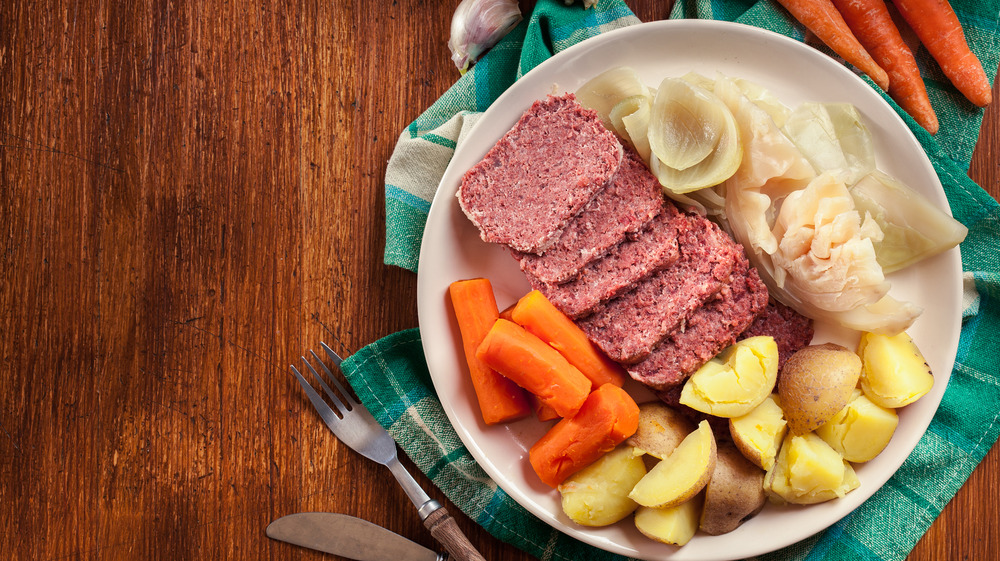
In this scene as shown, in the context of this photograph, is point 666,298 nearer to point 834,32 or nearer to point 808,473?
point 808,473

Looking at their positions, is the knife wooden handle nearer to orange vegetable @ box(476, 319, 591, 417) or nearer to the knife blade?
the knife blade

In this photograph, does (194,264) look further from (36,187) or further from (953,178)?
(953,178)

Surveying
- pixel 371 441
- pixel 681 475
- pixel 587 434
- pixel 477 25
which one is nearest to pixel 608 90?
pixel 477 25

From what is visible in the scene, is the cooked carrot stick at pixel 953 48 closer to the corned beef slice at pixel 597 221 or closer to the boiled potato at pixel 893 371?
the boiled potato at pixel 893 371

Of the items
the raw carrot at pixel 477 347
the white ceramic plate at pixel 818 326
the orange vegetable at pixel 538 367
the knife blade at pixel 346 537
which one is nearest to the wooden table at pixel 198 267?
the knife blade at pixel 346 537

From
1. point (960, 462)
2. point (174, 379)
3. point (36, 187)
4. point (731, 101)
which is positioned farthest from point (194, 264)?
point (960, 462)
